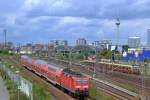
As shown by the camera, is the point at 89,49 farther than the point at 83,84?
Yes

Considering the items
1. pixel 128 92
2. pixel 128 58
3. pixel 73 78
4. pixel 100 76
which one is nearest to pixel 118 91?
pixel 128 92

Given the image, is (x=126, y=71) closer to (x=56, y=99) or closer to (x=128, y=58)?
(x=128, y=58)

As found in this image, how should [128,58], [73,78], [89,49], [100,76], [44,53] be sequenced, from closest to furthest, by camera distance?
[73,78] < [100,76] < [128,58] < [89,49] < [44,53]

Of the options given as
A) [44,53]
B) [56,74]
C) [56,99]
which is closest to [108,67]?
[56,74]

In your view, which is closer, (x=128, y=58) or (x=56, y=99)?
(x=56, y=99)

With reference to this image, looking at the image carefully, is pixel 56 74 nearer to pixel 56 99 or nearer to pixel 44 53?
pixel 56 99

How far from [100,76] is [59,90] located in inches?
895

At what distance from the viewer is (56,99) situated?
1774 inches

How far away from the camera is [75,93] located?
142 ft

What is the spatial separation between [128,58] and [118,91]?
3951 centimetres

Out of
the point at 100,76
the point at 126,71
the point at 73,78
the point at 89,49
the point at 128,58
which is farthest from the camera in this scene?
the point at 89,49

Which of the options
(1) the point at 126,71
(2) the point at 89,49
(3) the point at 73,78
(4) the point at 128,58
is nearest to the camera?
(3) the point at 73,78

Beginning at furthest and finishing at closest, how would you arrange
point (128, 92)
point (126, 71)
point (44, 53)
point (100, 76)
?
point (44, 53), point (126, 71), point (100, 76), point (128, 92)

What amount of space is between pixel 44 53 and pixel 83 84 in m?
144
